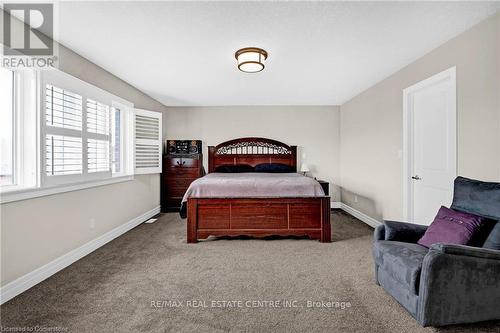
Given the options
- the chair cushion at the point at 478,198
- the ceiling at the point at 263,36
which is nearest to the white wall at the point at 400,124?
the ceiling at the point at 263,36

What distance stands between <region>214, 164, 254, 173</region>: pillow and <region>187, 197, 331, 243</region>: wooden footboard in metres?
1.95

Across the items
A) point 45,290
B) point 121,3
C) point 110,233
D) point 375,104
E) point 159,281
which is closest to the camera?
point 121,3

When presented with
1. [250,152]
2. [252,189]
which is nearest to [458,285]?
[252,189]

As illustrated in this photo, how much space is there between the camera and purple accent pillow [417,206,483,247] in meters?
1.89

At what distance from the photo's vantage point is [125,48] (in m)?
2.93

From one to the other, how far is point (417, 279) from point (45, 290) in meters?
3.11

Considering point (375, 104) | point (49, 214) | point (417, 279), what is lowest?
point (417, 279)

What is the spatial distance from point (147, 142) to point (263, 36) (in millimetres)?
3136

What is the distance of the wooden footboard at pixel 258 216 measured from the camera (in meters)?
3.61

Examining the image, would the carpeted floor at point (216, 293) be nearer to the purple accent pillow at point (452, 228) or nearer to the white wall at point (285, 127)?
the purple accent pillow at point (452, 228)

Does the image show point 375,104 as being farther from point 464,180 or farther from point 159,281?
point 159,281

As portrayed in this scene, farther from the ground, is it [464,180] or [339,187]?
[464,180]

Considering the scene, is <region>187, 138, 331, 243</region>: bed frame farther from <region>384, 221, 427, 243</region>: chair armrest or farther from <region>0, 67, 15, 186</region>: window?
<region>0, 67, 15, 186</region>: window

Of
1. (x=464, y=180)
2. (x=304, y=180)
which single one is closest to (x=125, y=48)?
(x=304, y=180)
